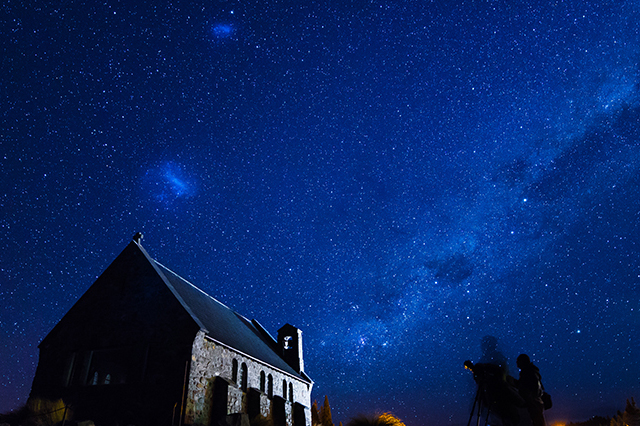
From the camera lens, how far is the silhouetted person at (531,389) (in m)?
6.88

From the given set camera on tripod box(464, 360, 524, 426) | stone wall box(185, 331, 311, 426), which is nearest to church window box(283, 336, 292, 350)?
Result: stone wall box(185, 331, 311, 426)

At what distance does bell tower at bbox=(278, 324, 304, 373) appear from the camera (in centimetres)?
3484

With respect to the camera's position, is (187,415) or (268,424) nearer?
(187,415)

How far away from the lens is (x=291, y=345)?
35.8 metres

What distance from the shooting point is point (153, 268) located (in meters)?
19.8

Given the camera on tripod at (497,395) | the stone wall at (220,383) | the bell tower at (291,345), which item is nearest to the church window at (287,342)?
the bell tower at (291,345)

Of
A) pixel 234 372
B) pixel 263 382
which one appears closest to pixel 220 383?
pixel 234 372

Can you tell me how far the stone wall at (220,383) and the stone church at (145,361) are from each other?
4 centimetres

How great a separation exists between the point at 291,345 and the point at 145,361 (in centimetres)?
2085

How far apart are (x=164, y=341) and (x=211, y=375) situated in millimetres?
2767

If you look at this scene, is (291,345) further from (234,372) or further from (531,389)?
(531,389)

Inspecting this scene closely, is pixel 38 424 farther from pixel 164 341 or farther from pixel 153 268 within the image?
pixel 153 268

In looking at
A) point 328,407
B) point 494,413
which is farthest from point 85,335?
point 328,407

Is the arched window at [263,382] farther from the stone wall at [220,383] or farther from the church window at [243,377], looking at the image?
the church window at [243,377]
